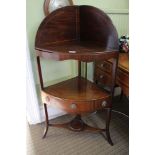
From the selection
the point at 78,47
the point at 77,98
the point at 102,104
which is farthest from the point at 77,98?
the point at 78,47

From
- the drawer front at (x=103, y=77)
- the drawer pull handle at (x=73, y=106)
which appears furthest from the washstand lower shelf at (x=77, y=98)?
the drawer front at (x=103, y=77)

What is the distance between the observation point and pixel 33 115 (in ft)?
6.39

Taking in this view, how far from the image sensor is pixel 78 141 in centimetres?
175

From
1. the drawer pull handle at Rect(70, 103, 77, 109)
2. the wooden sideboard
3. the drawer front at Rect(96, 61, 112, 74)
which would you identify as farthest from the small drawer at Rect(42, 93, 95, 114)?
the drawer front at Rect(96, 61, 112, 74)

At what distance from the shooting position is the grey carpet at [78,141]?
1.62 meters

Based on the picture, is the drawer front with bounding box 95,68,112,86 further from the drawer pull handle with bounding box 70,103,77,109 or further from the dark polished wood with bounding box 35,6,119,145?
the drawer pull handle with bounding box 70,103,77,109

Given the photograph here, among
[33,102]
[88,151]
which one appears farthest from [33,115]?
[88,151]

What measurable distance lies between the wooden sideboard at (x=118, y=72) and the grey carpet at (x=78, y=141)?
430 mm

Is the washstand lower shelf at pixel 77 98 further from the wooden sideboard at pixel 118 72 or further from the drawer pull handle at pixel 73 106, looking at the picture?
the wooden sideboard at pixel 118 72

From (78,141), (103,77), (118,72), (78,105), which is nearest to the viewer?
(78,105)

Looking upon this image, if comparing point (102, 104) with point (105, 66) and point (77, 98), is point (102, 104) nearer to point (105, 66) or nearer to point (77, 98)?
point (77, 98)

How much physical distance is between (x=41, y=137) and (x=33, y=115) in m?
0.24
